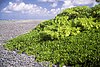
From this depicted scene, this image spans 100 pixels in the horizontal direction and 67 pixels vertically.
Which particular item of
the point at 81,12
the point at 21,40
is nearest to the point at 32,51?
the point at 21,40

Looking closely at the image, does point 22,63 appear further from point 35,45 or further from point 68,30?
point 68,30

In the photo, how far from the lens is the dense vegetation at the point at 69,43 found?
7793mm

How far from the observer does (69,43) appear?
8805mm

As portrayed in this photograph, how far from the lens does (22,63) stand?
8.05 metres

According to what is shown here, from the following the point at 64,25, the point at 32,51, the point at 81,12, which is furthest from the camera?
the point at 81,12

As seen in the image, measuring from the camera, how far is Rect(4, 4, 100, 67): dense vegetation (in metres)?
7.79

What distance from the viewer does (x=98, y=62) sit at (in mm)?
7562

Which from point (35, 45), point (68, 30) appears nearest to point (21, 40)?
point (35, 45)

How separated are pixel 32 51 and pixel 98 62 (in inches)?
98.6

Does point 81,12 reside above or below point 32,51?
above

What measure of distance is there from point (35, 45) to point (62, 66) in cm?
200

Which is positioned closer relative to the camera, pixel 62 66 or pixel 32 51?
pixel 62 66

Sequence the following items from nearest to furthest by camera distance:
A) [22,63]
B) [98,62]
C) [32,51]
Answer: [98,62] → [22,63] → [32,51]

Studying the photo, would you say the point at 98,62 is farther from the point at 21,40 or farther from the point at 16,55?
the point at 21,40
